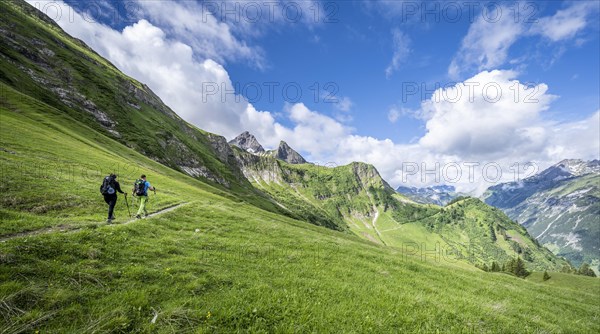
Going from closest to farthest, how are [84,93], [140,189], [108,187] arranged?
[108,187]
[140,189]
[84,93]

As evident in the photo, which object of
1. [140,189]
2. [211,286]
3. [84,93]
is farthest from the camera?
[84,93]

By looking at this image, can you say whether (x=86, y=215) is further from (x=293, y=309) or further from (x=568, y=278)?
(x=568, y=278)

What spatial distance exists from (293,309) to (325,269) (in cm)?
650

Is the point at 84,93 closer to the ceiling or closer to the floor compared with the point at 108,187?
closer to the ceiling

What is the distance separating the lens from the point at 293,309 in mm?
11117

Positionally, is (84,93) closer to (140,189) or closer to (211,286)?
(140,189)

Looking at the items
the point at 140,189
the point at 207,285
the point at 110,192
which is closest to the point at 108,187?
the point at 110,192

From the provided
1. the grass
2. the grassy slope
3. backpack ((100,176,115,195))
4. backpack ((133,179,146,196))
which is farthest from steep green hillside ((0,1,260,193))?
the grassy slope

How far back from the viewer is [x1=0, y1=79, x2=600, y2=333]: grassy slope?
354 inches

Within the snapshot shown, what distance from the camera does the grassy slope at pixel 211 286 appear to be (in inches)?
354

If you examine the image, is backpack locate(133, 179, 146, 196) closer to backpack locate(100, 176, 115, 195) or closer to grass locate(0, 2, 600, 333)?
grass locate(0, 2, 600, 333)

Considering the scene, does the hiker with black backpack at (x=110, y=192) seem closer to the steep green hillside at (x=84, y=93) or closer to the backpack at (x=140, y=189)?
the backpack at (x=140, y=189)

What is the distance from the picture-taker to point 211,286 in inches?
467

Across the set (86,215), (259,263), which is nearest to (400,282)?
(259,263)
